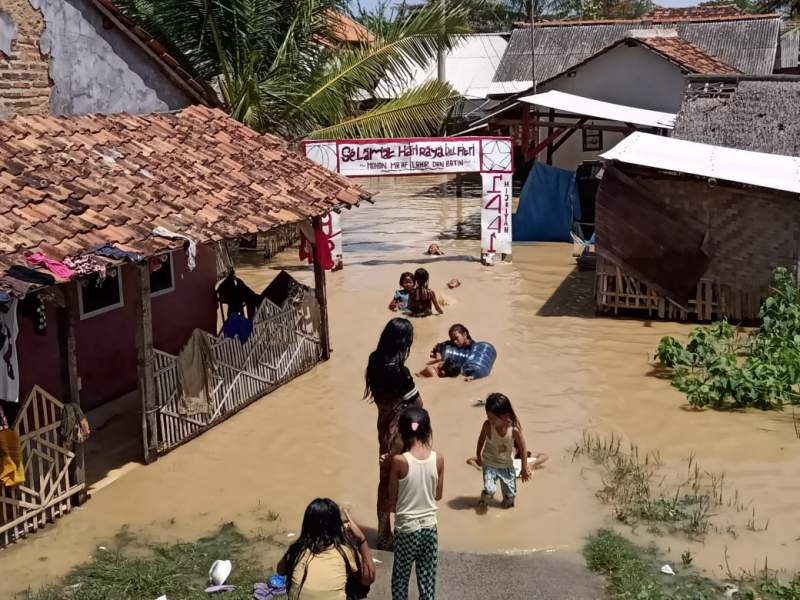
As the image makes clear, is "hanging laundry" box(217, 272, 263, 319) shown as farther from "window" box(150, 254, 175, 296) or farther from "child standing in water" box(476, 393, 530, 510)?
"child standing in water" box(476, 393, 530, 510)

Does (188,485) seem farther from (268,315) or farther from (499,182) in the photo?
(499,182)

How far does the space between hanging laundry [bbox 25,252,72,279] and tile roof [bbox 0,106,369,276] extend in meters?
0.07

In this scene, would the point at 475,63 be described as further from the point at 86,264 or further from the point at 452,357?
the point at 86,264

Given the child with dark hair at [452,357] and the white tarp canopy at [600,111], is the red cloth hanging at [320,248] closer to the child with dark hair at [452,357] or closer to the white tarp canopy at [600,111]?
the child with dark hair at [452,357]

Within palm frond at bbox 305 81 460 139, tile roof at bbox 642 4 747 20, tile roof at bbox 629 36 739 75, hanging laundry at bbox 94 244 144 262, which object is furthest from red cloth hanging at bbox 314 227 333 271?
tile roof at bbox 642 4 747 20

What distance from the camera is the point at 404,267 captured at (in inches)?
759

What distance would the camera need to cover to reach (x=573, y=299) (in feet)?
53.7

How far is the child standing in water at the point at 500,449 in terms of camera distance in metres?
7.70

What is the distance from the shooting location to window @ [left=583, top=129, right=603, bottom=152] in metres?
25.7

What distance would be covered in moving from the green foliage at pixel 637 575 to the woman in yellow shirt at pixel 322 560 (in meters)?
2.63

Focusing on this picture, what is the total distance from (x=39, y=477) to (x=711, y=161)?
11.0m

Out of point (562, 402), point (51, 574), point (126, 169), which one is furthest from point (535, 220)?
point (51, 574)

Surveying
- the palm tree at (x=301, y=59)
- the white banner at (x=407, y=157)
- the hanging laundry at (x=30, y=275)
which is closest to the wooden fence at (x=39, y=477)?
the hanging laundry at (x=30, y=275)

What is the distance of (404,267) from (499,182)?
2.57 meters
